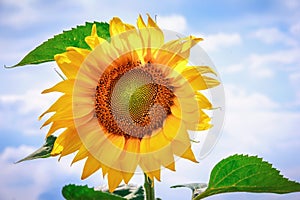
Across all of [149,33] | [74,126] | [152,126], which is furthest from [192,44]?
[74,126]

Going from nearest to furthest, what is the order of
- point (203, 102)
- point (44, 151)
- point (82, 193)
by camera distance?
point (82, 193) → point (203, 102) → point (44, 151)

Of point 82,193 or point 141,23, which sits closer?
point 82,193

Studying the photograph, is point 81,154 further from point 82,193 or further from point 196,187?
point 196,187

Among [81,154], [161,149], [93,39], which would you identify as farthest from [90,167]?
[93,39]

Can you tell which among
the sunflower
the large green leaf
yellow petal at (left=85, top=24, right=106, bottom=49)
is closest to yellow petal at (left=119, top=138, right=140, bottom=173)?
the sunflower

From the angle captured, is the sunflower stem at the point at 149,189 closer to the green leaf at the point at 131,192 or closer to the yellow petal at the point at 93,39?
the green leaf at the point at 131,192

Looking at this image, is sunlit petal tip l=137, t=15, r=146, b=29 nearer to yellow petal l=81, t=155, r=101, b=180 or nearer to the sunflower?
the sunflower

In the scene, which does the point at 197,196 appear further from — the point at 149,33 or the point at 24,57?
the point at 24,57
